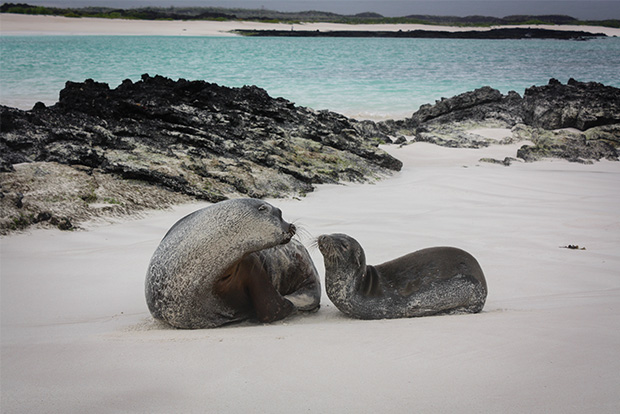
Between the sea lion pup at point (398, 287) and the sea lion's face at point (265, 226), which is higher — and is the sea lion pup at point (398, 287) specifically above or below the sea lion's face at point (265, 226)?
below

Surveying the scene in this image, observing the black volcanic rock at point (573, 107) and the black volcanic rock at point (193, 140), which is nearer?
the black volcanic rock at point (193, 140)

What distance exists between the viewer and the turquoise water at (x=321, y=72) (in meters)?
24.4

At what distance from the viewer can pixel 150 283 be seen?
12.4ft

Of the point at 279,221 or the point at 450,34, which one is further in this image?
the point at 450,34

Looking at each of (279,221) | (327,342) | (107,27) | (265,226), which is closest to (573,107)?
(279,221)

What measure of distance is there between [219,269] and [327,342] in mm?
898

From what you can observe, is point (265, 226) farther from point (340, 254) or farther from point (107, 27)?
point (107, 27)

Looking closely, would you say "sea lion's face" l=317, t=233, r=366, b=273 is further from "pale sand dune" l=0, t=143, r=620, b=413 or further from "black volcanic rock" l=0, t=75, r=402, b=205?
"black volcanic rock" l=0, t=75, r=402, b=205

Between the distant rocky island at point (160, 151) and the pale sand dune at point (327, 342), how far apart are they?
515 mm

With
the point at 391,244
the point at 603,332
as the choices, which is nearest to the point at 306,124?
the point at 391,244

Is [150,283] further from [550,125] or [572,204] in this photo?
[550,125]

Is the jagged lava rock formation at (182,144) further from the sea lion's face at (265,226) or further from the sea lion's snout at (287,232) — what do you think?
the sea lion's snout at (287,232)

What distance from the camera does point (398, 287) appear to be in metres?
3.96

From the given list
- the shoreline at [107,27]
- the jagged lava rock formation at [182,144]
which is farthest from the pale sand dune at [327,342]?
the shoreline at [107,27]
